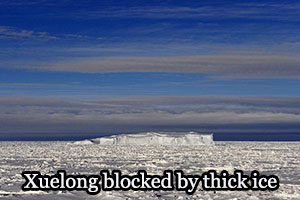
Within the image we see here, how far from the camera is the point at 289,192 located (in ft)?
47.0

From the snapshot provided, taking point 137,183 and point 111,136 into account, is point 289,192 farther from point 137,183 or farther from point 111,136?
point 111,136

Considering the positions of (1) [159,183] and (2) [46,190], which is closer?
(2) [46,190]

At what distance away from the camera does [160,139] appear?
7431cm

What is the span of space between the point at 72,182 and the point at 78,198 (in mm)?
2236

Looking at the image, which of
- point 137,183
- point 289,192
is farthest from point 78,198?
point 289,192

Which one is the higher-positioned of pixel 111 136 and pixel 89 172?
pixel 111 136

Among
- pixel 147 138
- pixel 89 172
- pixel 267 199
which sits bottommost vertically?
pixel 267 199

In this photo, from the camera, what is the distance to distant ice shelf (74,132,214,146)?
237 feet

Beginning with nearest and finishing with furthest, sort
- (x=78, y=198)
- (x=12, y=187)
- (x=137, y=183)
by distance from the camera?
(x=78, y=198) < (x=12, y=187) < (x=137, y=183)

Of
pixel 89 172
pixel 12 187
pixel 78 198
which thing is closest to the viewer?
pixel 78 198

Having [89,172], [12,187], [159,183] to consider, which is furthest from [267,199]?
[89,172]

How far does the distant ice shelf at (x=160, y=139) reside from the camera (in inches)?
2844

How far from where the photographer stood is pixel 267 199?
13203 millimetres

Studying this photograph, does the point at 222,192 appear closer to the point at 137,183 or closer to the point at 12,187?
the point at 137,183
